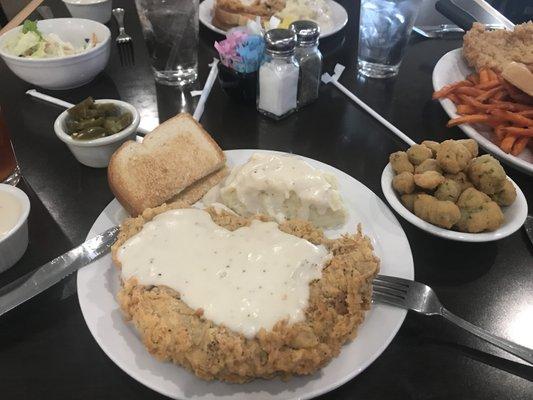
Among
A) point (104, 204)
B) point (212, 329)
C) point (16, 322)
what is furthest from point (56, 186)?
point (212, 329)

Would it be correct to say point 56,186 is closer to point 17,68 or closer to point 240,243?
point 17,68

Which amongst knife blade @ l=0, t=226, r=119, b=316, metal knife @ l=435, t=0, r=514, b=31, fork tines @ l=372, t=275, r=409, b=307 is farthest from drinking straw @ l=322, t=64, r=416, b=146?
knife blade @ l=0, t=226, r=119, b=316

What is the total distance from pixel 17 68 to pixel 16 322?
4.78 ft

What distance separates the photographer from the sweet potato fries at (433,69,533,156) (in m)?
2.04

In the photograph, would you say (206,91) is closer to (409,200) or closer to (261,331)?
(409,200)

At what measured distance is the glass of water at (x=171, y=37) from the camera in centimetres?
243

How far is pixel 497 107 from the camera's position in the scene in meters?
2.16

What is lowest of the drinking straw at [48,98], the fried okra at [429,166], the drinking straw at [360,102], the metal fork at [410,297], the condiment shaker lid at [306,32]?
the drinking straw at [48,98]

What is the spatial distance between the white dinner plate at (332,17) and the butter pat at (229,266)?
188 centimetres

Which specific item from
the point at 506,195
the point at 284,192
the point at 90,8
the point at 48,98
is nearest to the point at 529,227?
the point at 506,195

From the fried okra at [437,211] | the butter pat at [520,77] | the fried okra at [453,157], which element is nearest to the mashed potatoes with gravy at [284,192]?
the fried okra at [437,211]

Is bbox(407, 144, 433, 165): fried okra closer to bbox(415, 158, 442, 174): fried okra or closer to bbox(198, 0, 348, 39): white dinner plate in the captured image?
bbox(415, 158, 442, 174): fried okra

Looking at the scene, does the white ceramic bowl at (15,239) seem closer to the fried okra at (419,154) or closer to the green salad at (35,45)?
the green salad at (35,45)

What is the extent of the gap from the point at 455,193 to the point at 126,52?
7.26 ft
